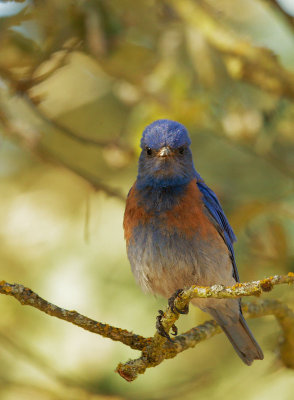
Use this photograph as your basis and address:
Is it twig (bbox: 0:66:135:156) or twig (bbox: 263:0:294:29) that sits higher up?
twig (bbox: 263:0:294:29)

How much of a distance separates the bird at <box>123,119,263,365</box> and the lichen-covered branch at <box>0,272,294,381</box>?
336 millimetres

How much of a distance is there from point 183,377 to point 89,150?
305cm

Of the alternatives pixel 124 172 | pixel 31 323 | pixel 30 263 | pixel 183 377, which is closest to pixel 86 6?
pixel 124 172

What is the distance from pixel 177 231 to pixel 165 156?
2.00 ft

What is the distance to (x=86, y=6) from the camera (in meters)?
5.77

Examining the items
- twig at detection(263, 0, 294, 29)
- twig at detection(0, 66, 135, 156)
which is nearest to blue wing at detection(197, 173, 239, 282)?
twig at detection(0, 66, 135, 156)

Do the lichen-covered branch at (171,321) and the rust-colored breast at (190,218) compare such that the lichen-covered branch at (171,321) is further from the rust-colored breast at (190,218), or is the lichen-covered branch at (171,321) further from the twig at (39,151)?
the twig at (39,151)

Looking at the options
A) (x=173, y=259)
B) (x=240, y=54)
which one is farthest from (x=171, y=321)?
(x=240, y=54)

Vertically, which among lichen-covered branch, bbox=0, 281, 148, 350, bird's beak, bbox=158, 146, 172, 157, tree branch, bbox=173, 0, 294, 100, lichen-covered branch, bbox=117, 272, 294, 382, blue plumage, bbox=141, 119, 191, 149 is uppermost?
tree branch, bbox=173, 0, 294, 100

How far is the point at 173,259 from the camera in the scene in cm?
462

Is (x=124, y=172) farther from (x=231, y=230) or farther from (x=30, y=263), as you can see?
(x=231, y=230)

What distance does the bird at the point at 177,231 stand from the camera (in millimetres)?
4668

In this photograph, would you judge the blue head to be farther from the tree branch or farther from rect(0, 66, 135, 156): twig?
the tree branch

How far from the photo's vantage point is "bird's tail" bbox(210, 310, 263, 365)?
5152 mm
